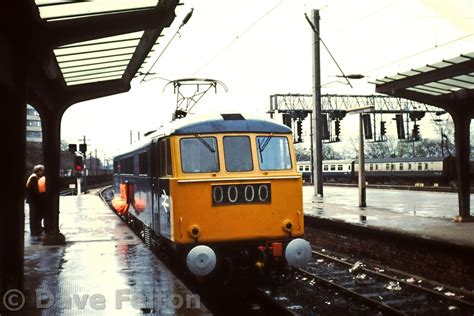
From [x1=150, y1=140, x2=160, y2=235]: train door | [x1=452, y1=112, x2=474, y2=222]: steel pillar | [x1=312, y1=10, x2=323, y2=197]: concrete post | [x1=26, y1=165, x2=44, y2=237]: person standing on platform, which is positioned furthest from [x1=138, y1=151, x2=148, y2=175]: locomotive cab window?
[x1=312, y1=10, x2=323, y2=197]: concrete post

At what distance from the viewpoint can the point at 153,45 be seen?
9.12m

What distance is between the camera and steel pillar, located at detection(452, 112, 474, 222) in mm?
14930

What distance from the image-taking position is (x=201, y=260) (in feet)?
25.9

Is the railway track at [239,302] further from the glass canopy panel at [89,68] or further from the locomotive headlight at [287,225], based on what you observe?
the glass canopy panel at [89,68]

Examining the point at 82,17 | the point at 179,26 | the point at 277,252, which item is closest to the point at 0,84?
the point at 82,17

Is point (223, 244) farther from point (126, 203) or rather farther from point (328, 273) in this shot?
point (126, 203)

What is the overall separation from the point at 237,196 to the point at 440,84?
7.64 m

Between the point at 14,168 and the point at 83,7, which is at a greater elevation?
the point at 83,7

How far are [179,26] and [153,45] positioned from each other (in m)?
2.95

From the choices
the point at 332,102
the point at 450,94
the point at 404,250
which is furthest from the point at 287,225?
the point at 332,102

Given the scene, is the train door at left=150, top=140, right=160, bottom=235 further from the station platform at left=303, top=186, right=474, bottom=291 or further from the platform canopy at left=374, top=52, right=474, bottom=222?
the platform canopy at left=374, top=52, right=474, bottom=222

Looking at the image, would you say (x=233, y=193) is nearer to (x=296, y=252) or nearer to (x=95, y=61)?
(x=296, y=252)

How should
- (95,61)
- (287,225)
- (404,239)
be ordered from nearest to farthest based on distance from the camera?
(287,225) → (95,61) → (404,239)

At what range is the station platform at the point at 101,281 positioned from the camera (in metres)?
6.41
